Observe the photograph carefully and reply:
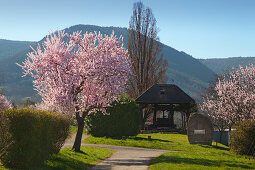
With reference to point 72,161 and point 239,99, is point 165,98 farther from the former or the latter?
point 72,161

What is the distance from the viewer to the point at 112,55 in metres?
18.0

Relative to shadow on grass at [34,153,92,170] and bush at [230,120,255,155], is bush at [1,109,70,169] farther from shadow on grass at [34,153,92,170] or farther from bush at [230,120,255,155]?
bush at [230,120,255,155]

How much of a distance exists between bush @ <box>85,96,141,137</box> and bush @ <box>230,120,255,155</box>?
11.6 meters

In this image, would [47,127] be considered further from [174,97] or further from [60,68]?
[174,97]

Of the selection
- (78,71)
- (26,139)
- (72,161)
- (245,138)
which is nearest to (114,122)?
(78,71)

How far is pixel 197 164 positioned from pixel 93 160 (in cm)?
537

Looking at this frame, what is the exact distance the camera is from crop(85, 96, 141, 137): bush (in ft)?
95.9

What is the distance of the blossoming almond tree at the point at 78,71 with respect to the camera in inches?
671

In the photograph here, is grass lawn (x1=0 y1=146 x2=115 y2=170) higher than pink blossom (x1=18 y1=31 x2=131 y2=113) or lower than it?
lower

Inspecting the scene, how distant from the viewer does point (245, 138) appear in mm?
19406

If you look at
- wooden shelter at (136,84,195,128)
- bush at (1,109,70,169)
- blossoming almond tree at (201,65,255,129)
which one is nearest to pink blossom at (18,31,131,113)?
bush at (1,109,70,169)

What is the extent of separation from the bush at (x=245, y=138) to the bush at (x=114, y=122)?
11649mm

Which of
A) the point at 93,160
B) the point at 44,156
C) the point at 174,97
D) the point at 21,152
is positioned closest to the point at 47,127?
the point at 44,156

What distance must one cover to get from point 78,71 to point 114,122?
511 inches
